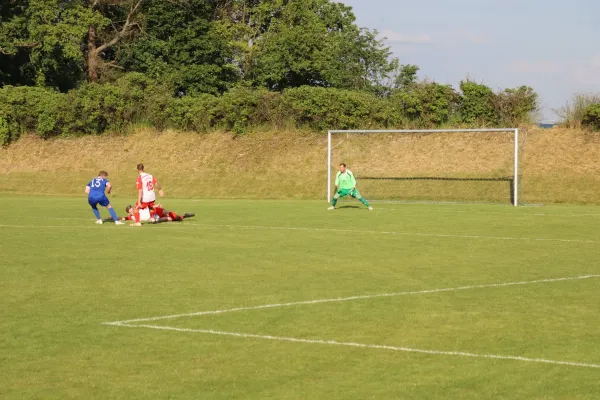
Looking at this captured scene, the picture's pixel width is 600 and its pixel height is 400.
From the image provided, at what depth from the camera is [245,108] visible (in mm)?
53344

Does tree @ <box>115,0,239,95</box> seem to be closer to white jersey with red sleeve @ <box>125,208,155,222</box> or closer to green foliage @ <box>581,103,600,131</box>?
green foliage @ <box>581,103,600,131</box>

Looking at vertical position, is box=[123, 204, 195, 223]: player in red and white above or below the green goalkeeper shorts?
below

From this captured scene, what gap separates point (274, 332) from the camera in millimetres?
10844

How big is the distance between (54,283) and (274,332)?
5.38 m

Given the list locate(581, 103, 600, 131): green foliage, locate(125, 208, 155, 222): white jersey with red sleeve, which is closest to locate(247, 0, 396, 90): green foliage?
locate(581, 103, 600, 131): green foliage

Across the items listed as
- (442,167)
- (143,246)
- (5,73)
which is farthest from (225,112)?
(143,246)

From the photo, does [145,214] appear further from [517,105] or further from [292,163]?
[517,105]

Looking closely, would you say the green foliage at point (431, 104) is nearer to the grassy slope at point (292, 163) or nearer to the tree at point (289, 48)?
the grassy slope at point (292, 163)

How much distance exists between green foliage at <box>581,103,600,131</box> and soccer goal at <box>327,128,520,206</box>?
11.3 feet

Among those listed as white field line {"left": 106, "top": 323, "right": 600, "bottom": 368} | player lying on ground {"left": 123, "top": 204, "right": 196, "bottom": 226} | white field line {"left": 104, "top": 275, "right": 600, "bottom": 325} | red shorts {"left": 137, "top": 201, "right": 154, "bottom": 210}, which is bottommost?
white field line {"left": 104, "top": 275, "right": 600, "bottom": 325}

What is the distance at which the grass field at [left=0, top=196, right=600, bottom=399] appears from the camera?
8.52 metres

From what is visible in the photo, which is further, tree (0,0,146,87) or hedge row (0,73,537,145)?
tree (0,0,146,87)

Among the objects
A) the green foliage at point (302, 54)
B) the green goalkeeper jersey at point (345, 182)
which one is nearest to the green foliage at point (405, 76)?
the green foliage at point (302, 54)

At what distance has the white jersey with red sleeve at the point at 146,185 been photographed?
87.6 feet
